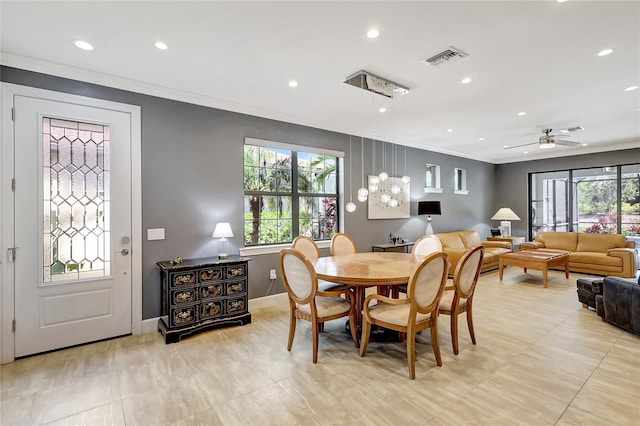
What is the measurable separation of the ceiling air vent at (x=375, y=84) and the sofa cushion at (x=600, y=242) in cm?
576

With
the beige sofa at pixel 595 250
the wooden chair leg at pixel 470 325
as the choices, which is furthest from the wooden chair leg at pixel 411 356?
the beige sofa at pixel 595 250

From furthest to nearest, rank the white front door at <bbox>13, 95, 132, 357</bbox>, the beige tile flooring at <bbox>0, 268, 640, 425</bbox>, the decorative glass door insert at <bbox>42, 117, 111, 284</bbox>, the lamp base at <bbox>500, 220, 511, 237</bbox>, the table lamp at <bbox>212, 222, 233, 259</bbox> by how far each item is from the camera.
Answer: the lamp base at <bbox>500, 220, 511, 237</bbox>
the table lamp at <bbox>212, 222, 233, 259</bbox>
the decorative glass door insert at <bbox>42, 117, 111, 284</bbox>
the white front door at <bbox>13, 95, 132, 357</bbox>
the beige tile flooring at <bbox>0, 268, 640, 425</bbox>

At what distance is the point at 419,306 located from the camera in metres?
2.45

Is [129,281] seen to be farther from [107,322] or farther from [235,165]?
[235,165]

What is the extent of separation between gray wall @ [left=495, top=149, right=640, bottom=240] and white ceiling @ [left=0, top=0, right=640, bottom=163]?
3.09 m

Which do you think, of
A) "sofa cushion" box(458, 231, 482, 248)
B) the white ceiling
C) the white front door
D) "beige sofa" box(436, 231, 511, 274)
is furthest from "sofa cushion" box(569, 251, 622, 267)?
the white front door

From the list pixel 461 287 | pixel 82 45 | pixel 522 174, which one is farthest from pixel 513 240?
pixel 82 45

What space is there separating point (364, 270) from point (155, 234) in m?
2.36

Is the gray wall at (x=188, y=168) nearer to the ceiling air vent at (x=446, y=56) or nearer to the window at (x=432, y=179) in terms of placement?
the ceiling air vent at (x=446, y=56)

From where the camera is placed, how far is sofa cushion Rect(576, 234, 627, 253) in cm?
606

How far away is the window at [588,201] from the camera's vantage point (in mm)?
6660

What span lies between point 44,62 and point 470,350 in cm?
482

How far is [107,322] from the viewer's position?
317 centimetres

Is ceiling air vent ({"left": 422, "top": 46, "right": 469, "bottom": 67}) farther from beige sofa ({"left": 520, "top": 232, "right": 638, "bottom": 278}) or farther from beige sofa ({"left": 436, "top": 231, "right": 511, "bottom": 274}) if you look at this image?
beige sofa ({"left": 520, "top": 232, "right": 638, "bottom": 278})
